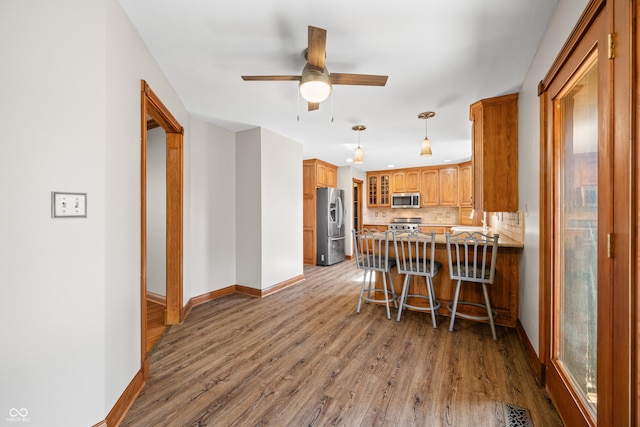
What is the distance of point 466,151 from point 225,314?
5.08 m

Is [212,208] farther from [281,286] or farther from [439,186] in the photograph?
[439,186]

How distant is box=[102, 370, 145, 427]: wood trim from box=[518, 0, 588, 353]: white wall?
109 inches

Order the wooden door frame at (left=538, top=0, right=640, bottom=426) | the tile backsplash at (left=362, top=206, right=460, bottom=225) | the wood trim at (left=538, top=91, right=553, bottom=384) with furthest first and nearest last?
the tile backsplash at (left=362, top=206, right=460, bottom=225)
the wood trim at (left=538, top=91, right=553, bottom=384)
the wooden door frame at (left=538, top=0, right=640, bottom=426)

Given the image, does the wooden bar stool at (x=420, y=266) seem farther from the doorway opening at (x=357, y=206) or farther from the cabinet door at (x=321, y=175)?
the doorway opening at (x=357, y=206)

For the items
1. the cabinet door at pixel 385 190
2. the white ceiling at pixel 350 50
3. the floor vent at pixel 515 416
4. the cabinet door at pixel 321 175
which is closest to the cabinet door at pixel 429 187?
the cabinet door at pixel 385 190

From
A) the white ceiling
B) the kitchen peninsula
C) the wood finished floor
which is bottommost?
the wood finished floor

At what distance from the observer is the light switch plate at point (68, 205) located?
1.23 meters

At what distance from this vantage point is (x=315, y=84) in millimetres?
1791

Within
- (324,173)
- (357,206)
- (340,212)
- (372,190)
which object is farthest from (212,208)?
(372,190)

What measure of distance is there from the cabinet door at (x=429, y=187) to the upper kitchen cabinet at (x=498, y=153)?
13.3 feet

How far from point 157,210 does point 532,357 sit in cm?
424

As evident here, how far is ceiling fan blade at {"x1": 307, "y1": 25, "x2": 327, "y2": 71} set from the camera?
1.56 meters

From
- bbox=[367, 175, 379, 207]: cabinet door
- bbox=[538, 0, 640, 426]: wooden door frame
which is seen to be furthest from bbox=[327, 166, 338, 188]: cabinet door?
bbox=[538, 0, 640, 426]: wooden door frame

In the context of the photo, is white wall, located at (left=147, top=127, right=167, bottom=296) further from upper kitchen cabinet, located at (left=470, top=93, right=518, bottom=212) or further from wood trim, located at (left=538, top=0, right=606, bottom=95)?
wood trim, located at (left=538, top=0, right=606, bottom=95)
